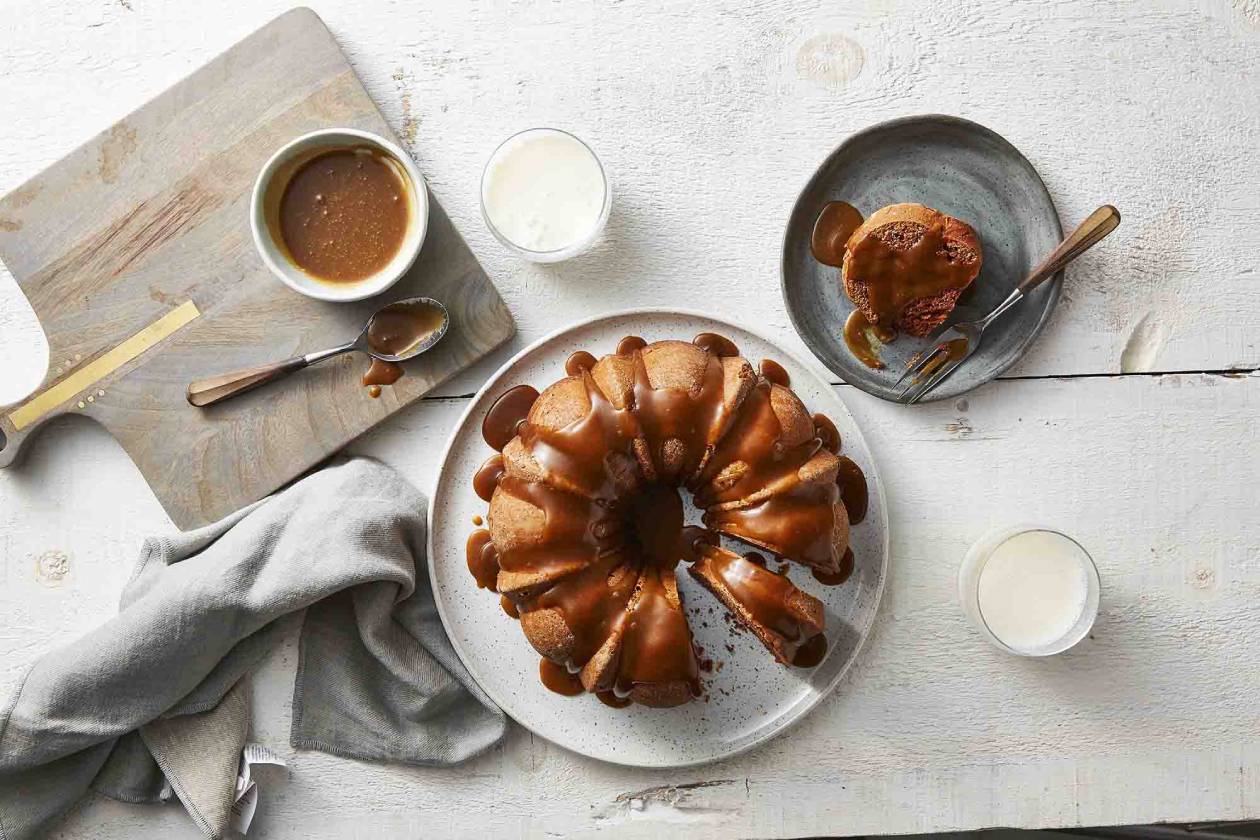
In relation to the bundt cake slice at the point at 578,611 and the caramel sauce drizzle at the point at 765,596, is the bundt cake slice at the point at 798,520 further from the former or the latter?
the bundt cake slice at the point at 578,611

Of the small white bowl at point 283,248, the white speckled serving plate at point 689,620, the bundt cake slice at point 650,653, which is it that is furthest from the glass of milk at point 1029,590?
the small white bowl at point 283,248

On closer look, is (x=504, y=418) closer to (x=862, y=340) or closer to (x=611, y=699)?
(x=611, y=699)

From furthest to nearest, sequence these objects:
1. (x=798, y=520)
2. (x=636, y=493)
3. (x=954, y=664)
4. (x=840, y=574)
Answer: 1. (x=954, y=664)
2. (x=840, y=574)
3. (x=636, y=493)
4. (x=798, y=520)

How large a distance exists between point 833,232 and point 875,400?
1.24 feet

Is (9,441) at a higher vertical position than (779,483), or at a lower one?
higher

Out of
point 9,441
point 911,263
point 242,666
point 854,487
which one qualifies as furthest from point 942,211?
point 9,441

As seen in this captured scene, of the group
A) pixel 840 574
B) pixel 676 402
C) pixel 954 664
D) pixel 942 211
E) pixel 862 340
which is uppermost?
pixel 676 402

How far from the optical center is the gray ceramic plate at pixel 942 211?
2117 millimetres

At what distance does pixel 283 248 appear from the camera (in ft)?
6.82

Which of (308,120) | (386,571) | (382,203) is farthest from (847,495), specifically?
(308,120)

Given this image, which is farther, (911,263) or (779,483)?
(911,263)

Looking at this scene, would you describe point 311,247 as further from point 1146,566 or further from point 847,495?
point 1146,566

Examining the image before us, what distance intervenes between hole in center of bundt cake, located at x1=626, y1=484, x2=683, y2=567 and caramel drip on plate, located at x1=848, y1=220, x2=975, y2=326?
60 centimetres

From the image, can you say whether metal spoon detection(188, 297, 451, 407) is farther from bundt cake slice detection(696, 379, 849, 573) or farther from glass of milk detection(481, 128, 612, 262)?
bundt cake slice detection(696, 379, 849, 573)
